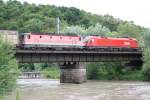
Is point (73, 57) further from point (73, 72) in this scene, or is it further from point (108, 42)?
point (108, 42)

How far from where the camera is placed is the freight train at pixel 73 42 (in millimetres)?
66625

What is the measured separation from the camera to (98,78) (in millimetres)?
82438

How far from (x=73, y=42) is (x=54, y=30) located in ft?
290

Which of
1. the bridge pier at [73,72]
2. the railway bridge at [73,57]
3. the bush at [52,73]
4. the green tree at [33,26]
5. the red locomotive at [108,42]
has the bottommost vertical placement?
the bush at [52,73]

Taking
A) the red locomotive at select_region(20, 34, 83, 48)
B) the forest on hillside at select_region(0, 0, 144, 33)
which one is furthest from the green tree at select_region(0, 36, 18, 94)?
the forest on hillside at select_region(0, 0, 144, 33)

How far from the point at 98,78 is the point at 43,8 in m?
119

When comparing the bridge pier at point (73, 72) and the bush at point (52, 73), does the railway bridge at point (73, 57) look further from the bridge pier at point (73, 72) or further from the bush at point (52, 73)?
the bush at point (52, 73)

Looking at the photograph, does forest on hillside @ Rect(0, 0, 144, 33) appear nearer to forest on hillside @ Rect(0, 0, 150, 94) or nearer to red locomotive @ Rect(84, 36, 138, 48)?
→ forest on hillside @ Rect(0, 0, 150, 94)

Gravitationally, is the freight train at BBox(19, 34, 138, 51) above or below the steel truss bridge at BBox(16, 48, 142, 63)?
above

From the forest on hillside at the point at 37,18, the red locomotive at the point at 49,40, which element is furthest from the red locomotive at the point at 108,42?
the forest on hillside at the point at 37,18

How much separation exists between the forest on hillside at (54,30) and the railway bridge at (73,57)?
4.16 metres

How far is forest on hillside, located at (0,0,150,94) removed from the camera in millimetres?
29986

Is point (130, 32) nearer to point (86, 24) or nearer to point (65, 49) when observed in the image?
point (65, 49)

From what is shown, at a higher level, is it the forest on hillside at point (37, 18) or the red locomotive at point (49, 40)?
the forest on hillside at point (37, 18)
